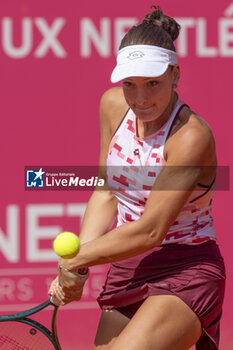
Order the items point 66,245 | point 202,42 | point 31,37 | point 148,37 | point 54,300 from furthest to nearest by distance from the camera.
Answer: point 202,42 → point 31,37 → point 54,300 → point 148,37 → point 66,245

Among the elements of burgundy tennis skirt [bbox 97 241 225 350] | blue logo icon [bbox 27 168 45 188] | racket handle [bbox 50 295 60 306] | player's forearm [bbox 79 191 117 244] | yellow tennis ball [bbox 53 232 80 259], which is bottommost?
blue logo icon [bbox 27 168 45 188]

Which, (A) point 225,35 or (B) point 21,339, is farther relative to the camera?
(A) point 225,35

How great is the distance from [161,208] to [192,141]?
224 millimetres

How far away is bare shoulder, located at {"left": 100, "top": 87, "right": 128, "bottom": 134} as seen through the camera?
9.09ft

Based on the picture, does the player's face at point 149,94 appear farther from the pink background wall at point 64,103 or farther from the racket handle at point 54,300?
the pink background wall at point 64,103

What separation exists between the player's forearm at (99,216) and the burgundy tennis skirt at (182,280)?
0.48 ft

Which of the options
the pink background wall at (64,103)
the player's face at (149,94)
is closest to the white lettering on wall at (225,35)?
the pink background wall at (64,103)

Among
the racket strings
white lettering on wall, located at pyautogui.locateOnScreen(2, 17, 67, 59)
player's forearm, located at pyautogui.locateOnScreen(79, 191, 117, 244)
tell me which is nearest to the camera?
player's forearm, located at pyautogui.locateOnScreen(79, 191, 117, 244)

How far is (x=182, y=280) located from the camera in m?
2.60

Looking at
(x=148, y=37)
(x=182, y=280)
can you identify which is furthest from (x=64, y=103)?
(x=182, y=280)

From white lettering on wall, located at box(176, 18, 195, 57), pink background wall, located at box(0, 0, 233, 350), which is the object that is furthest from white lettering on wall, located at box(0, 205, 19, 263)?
white lettering on wall, located at box(176, 18, 195, 57)

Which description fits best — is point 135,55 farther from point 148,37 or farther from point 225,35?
point 225,35

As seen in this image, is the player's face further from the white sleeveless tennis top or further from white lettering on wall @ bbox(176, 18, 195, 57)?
white lettering on wall @ bbox(176, 18, 195, 57)

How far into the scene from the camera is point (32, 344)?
297 centimetres
